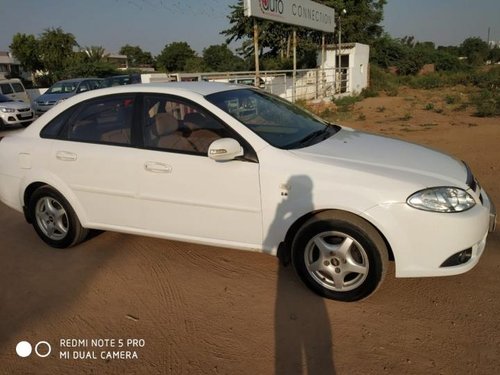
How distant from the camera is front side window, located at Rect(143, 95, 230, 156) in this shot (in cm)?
336

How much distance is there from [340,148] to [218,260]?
1.50m

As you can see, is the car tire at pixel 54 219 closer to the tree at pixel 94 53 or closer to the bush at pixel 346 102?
the bush at pixel 346 102

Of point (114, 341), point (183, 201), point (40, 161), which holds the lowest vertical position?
point (114, 341)

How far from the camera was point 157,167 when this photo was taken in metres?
3.43

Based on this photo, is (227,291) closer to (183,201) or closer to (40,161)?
(183,201)

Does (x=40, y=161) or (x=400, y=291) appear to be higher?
(x=40, y=161)

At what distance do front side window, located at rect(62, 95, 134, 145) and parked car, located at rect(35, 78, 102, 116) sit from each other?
14313 millimetres

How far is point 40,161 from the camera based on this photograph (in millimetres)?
4020

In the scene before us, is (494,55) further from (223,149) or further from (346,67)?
(223,149)

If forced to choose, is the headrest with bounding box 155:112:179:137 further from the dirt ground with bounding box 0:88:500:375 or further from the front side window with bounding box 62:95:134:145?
the dirt ground with bounding box 0:88:500:375

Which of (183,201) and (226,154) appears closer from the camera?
(226,154)

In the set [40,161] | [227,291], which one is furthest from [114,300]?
[40,161]

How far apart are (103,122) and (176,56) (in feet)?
247

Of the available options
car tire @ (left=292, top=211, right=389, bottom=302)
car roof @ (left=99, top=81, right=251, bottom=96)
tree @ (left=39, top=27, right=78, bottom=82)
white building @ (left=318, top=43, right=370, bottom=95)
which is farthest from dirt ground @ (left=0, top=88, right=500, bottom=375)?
tree @ (left=39, top=27, right=78, bottom=82)
